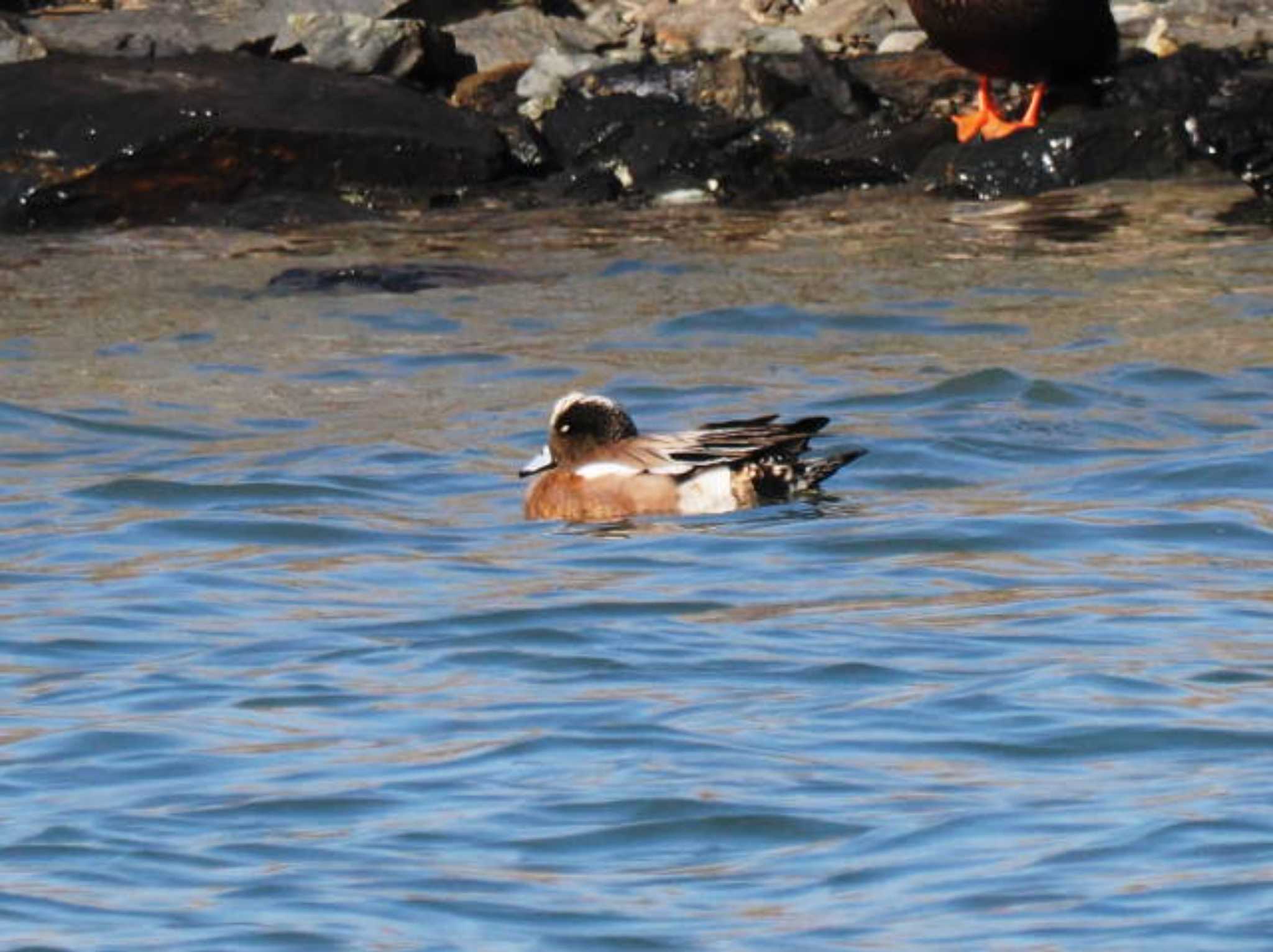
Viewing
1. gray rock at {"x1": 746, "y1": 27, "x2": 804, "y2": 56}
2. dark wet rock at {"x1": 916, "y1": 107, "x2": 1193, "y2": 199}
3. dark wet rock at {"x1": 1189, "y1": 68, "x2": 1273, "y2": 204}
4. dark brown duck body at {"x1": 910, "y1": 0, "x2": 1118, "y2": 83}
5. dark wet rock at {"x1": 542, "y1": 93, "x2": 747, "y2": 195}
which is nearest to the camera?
dark wet rock at {"x1": 1189, "y1": 68, "x2": 1273, "y2": 204}

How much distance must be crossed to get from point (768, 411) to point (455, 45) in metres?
7.13

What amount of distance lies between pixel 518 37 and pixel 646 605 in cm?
1022

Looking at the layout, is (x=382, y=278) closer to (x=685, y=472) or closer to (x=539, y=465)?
(x=539, y=465)

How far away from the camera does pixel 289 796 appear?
6.01 metres

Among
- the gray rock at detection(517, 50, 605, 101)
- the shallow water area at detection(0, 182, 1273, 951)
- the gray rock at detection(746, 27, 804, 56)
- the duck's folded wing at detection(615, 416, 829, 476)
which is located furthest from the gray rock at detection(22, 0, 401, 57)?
the duck's folded wing at detection(615, 416, 829, 476)

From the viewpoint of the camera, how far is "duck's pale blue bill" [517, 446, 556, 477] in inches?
368

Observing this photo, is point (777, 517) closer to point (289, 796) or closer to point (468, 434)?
point (468, 434)

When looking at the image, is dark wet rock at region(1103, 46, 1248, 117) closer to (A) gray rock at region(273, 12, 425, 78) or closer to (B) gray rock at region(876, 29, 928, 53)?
(B) gray rock at region(876, 29, 928, 53)

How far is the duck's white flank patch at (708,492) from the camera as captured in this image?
9211 millimetres

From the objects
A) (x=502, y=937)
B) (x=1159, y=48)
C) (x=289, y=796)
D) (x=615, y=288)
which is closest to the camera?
(x=502, y=937)

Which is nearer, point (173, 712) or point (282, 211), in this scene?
point (173, 712)

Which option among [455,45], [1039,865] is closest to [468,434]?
[1039,865]

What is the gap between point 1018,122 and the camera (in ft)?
53.6

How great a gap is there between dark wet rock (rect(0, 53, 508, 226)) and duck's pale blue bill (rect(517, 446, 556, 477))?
666 centimetres
